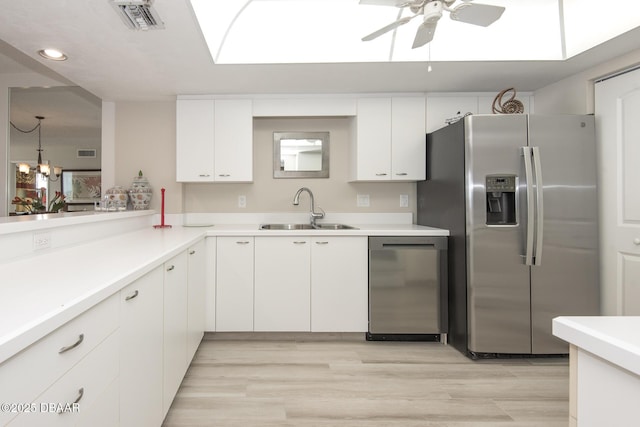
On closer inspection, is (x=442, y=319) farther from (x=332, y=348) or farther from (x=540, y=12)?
(x=540, y=12)

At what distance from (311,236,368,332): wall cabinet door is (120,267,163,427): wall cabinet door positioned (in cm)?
143

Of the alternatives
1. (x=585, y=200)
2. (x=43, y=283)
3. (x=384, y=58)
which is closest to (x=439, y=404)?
(x=585, y=200)

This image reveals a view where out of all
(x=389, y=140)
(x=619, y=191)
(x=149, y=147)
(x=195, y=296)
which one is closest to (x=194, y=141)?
(x=149, y=147)

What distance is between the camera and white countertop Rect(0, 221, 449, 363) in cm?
77

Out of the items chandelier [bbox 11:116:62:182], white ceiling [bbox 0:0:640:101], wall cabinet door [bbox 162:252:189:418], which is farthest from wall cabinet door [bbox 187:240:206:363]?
chandelier [bbox 11:116:62:182]

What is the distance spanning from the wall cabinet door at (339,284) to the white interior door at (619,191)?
174 cm

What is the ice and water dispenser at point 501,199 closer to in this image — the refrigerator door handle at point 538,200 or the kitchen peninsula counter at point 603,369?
the refrigerator door handle at point 538,200

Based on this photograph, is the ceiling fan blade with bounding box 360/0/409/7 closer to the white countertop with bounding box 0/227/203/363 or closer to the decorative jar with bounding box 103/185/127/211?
the white countertop with bounding box 0/227/203/363

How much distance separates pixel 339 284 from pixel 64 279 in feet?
6.63

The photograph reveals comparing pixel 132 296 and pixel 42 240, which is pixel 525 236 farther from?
pixel 42 240

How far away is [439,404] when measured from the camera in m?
2.02

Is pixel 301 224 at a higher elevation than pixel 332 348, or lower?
higher

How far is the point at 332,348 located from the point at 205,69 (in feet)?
Answer: 7.64

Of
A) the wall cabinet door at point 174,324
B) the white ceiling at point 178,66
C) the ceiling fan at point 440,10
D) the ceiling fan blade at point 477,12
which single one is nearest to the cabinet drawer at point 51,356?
the wall cabinet door at point 174,324
